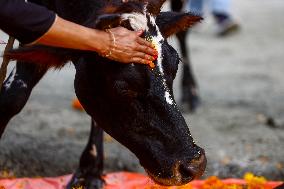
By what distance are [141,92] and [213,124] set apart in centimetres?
291

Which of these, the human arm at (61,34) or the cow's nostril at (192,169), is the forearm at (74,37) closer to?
the human arm at (61,34)

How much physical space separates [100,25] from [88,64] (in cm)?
27

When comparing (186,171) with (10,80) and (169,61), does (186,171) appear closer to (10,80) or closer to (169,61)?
(169,61)

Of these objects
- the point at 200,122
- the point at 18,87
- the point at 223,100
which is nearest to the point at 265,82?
the point at 223,100

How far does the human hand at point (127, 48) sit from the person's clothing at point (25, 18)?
265 millimetres

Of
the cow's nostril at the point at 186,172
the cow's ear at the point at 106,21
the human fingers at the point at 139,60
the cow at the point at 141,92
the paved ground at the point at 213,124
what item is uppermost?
the cow's ear at the point at 106,21

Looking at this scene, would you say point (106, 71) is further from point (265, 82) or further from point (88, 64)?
point (265, 82)

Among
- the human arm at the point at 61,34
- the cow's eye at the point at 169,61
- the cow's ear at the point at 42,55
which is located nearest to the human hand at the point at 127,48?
the human arm at the point at 61,34

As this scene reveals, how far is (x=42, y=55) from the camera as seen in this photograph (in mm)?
2537

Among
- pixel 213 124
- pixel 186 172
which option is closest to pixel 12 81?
pixel 186 172

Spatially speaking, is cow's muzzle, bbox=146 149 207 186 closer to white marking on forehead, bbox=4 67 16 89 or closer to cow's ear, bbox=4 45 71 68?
cow's ear, bbox=4 45 71 68

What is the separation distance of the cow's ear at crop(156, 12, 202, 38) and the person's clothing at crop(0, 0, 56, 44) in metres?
0.60

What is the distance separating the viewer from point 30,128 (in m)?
4.73

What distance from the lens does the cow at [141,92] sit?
8.11ft
